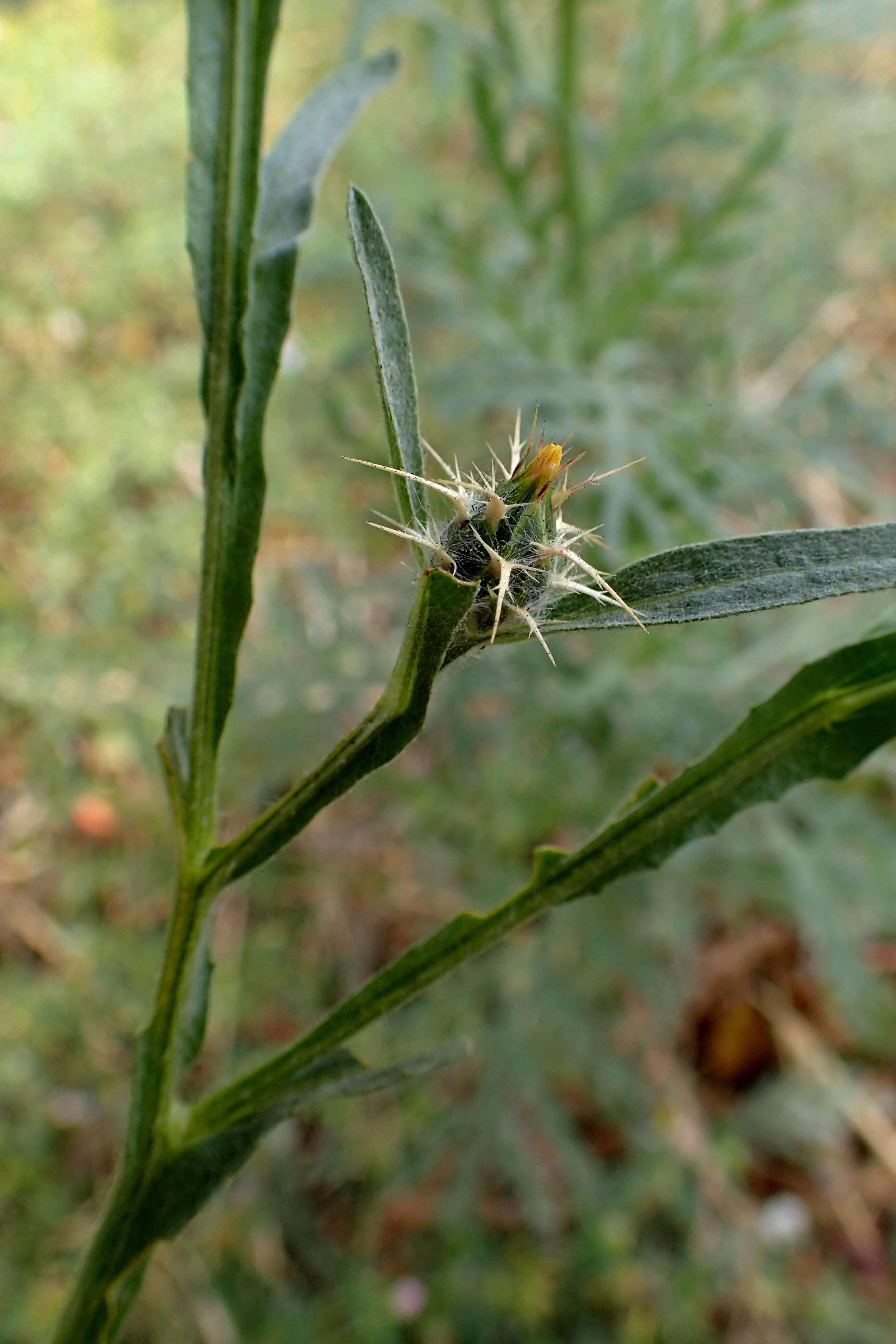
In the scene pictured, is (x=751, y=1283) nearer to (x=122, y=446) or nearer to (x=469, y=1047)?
(x=469, y=1047)

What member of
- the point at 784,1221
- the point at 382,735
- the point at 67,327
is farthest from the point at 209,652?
the point at 67,327

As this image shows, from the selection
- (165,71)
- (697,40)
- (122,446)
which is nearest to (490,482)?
(697,40)

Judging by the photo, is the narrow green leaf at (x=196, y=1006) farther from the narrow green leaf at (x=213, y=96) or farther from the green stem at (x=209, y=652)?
the narrow green leaf at (x=213, y=96)

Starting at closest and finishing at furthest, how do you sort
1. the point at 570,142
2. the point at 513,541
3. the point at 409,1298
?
1. the point at 513,541
2. the point at 570,142
3. the point at 409,1298

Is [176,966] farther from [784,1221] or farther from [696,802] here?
[784,1221]

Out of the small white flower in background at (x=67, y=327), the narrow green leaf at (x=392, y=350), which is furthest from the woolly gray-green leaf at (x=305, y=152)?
the small white flower in background at (x=67, y=327)

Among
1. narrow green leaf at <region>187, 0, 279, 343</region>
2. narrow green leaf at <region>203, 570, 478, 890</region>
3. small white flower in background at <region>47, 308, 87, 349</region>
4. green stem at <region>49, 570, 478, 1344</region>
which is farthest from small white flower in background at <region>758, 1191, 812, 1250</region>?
small white flower in background at <region>47, 308, 87, 349</region>
